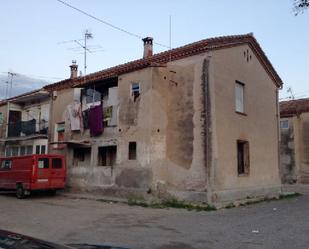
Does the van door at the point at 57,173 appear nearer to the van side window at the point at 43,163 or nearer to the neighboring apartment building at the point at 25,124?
the van side window at the point at 43,163

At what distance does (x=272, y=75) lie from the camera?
24.1 metres

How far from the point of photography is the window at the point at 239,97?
20402 millimetres

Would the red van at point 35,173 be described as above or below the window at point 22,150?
below

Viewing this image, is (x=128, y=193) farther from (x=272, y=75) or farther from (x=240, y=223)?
(x=272, y=75)

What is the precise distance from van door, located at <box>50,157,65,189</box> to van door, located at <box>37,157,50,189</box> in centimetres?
24

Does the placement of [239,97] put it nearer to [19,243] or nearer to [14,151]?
[14,151]

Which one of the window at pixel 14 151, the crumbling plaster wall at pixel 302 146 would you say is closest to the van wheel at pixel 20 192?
the window at pixel 14 151

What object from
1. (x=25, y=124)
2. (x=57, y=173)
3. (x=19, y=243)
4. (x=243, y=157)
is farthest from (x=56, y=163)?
(x=19, y=243)

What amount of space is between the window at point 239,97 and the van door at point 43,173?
9514 mm

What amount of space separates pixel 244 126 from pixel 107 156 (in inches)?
269

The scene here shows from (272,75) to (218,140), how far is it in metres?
7.99

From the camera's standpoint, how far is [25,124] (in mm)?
29031

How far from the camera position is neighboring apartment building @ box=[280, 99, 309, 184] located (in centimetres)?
3416

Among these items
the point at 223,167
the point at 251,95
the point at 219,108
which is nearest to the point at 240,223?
the point at 223,167
